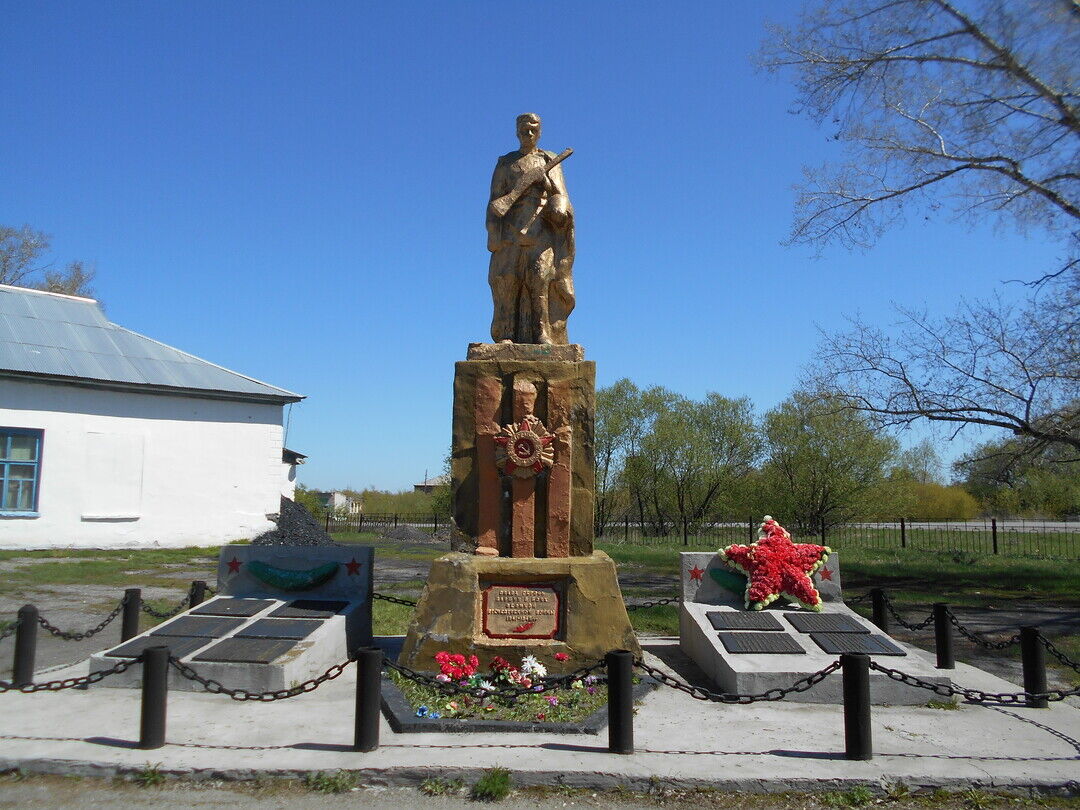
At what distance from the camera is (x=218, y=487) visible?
19.6 meters

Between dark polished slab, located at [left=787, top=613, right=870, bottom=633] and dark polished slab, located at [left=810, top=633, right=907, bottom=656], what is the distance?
9 cm

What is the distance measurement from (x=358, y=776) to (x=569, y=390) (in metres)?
3.59

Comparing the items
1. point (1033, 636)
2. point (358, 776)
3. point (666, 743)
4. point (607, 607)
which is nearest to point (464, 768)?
point (358, 776)

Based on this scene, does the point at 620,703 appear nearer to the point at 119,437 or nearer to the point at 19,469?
the point at 119,437

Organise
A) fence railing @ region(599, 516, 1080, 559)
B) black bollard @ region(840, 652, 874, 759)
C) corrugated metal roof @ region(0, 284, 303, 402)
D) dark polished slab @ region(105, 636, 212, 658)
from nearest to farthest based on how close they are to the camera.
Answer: black bollard @ region(840, 652, 874, 759) → dark polished slab @ region(105, 636, 212, 658) → corrugated metal roof @ region(0, 284, 303, 402) → fence railing @ region(599, 516, 1080, 559)

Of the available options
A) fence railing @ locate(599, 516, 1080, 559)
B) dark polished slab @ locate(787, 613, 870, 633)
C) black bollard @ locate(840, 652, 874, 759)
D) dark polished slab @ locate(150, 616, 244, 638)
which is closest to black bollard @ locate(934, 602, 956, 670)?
dark polished slab @ locate(787, 613, 870, 633)

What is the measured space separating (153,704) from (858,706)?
4195 millimetres

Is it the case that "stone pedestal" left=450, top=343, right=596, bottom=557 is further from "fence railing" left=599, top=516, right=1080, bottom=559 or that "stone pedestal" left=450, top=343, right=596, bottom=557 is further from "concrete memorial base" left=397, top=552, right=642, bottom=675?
"fence railing" left=599, top=516, right=1080, bottom=559

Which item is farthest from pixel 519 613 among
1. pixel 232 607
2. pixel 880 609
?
pixel 880 609

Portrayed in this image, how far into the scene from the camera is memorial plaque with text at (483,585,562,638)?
6.73 meters

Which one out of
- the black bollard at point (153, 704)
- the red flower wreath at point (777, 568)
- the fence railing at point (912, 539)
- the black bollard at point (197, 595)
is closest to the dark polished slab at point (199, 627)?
the black bollard at point (197, 595)

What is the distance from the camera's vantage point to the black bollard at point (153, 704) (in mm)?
4980

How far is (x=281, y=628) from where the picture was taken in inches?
275

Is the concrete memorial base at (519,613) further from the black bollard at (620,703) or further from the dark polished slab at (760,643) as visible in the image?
the black bollard at (620,703)
